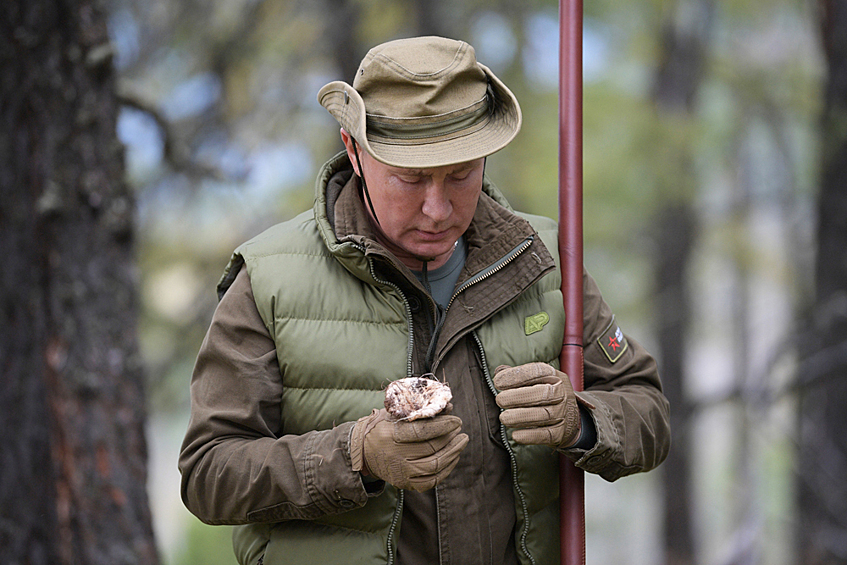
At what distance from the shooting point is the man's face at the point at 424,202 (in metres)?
1.98

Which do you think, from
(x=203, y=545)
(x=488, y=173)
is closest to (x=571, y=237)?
(x=488, y=173)

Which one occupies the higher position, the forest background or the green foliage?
the forest background

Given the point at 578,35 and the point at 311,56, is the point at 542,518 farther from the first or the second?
the point at 311,56

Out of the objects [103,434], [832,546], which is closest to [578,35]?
[103,434]

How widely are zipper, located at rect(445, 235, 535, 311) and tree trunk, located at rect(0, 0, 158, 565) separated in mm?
1905

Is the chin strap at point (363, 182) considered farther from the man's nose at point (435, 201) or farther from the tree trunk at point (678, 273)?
the tree trunk at point (678, 273)

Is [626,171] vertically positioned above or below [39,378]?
below

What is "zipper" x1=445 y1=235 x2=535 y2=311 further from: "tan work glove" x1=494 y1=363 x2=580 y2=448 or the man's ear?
the man's ear

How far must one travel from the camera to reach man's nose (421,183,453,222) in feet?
6.49

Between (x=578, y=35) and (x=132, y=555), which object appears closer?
(x=578, y=35)

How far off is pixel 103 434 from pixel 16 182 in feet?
3.58

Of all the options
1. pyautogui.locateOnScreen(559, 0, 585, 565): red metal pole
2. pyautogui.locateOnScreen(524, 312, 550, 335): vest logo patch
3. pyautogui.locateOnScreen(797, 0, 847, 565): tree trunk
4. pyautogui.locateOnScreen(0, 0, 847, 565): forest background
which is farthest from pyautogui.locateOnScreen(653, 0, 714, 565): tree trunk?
pyautogui.locateOnScreen(524, 312, 550, 335): vest logo patch

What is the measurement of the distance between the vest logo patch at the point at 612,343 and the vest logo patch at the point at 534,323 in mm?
235

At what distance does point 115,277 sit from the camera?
11.3ft
